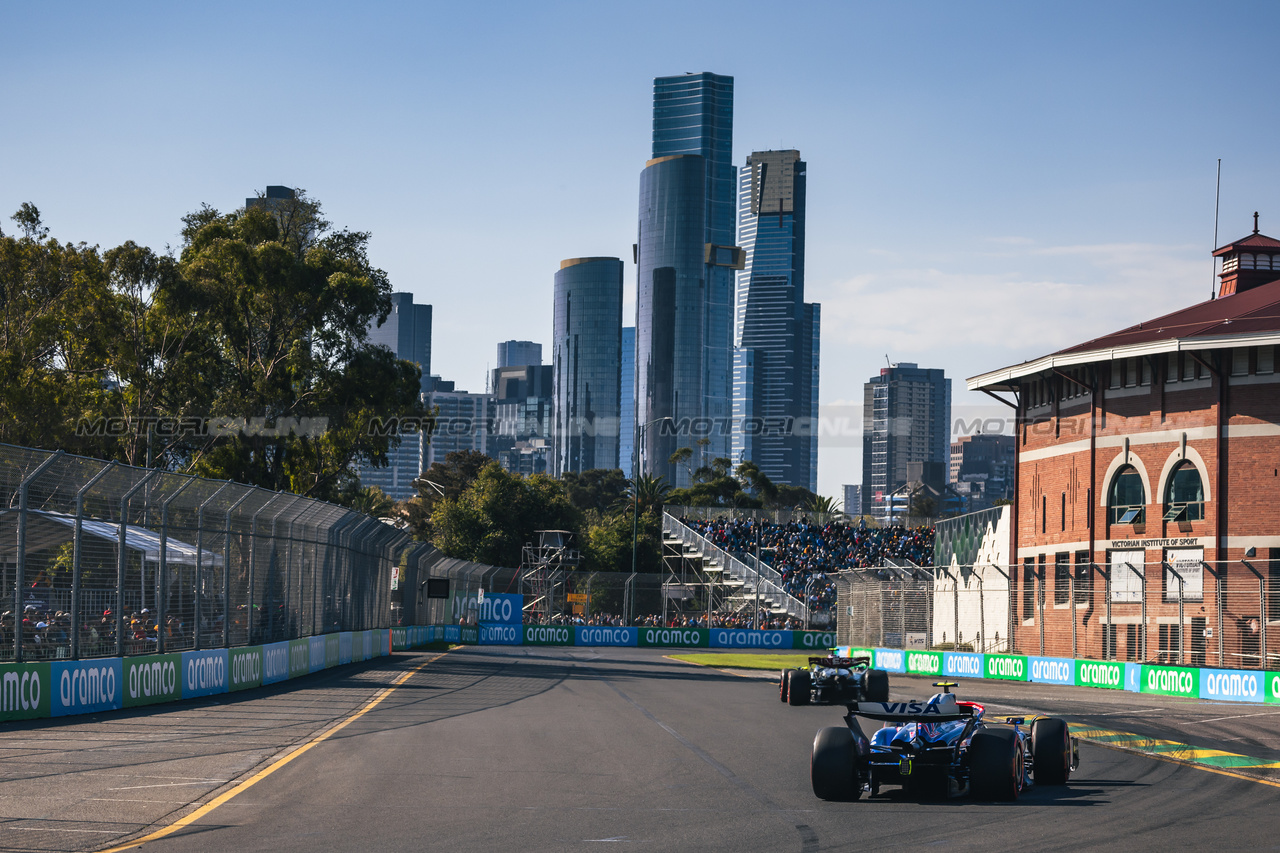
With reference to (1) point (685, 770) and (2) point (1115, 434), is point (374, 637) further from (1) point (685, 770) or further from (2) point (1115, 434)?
(1) point (685, 770)

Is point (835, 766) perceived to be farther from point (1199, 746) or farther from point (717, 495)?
point (717, 495)

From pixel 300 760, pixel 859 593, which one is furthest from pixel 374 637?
pixel 300 760

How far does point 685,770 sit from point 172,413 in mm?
36307

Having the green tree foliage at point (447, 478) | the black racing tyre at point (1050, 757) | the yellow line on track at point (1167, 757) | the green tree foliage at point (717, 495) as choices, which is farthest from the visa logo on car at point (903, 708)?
the green tree foliage at point (717, 495)

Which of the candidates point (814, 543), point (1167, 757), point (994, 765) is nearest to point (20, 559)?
point (994, 765)

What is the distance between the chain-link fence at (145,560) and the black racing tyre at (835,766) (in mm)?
9899

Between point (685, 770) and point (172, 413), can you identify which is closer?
point (685, 770)

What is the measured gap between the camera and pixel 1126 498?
1588 inches

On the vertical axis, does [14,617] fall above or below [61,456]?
below

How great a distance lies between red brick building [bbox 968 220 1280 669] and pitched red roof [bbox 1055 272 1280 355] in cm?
8

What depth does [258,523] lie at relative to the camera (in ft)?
82.2

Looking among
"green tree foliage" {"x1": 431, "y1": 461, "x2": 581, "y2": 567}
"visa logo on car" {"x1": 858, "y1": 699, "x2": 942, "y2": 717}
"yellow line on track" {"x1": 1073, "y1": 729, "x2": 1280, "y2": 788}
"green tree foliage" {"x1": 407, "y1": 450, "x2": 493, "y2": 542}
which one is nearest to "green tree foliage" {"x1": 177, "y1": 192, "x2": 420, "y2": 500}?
"yellow line on track" {"x1": 1073, "y1": 729, "x2": 1280, "y2": 788}

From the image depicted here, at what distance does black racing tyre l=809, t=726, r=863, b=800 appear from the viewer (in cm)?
1095

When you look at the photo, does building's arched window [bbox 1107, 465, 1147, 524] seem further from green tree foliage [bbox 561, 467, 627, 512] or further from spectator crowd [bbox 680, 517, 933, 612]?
green tree foliage [bbox 561, 467, 627, 512]
